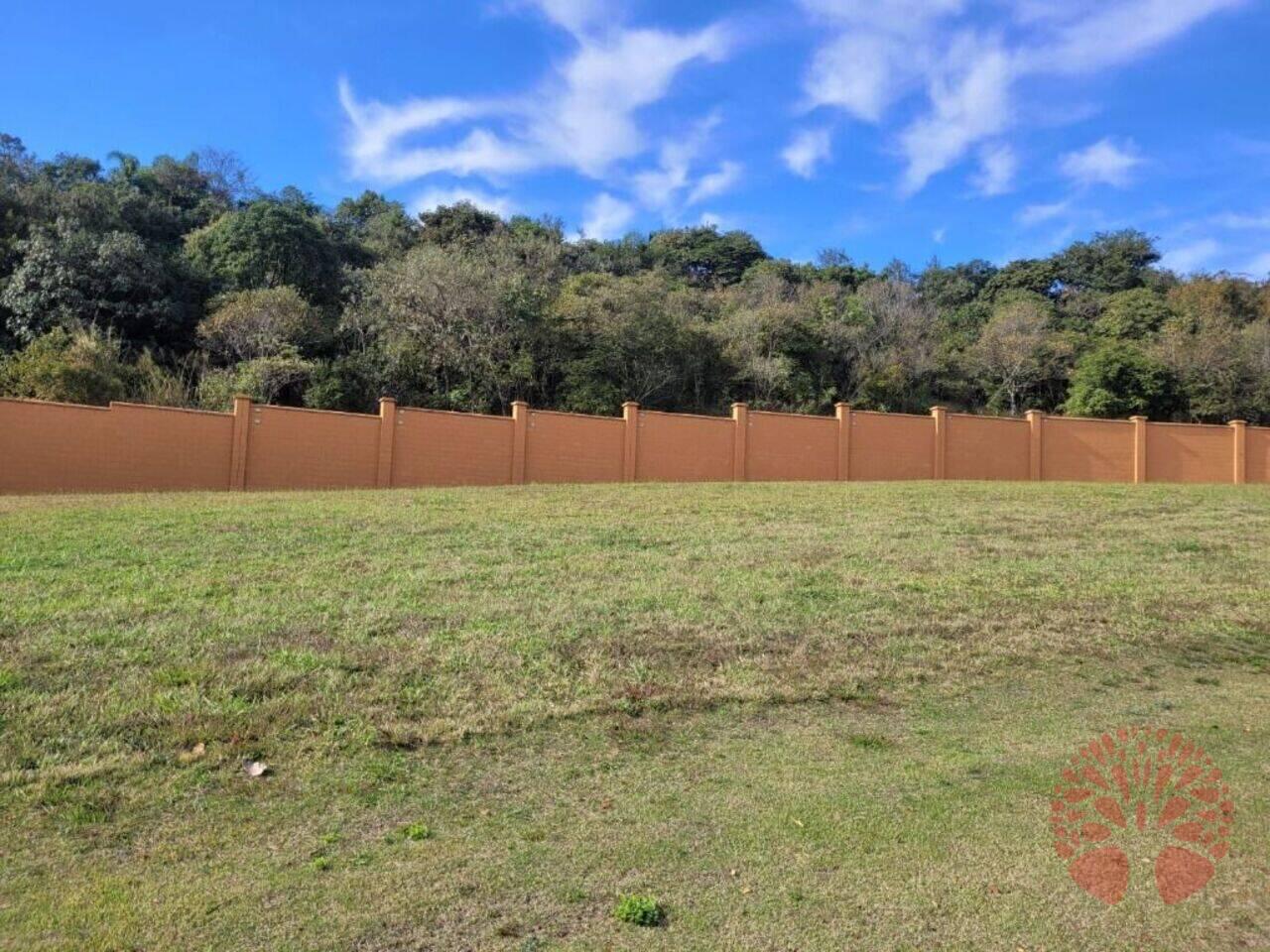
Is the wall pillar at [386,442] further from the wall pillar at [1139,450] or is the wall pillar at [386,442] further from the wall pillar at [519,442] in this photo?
the wall pillar at [1139,450]

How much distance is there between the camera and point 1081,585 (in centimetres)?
780

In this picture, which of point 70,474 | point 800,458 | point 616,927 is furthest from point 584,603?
point 800,458

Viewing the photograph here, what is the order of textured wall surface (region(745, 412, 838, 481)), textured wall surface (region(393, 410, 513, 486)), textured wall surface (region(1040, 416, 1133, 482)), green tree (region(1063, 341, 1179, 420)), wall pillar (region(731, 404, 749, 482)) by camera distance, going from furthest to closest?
green tree (region(1063, 341, 1179, 420)), textured wall surface (region(1040, 416, 1133, 482)), textured wall surface (region(745, 412, 838, 481)), wall pillar (region(731, 404, 749, 482)), textured wall surface (region(393, 410, 513, 486))

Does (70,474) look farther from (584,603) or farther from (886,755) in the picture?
(886,755)

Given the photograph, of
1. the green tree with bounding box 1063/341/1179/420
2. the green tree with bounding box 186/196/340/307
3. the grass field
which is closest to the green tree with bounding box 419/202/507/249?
the green tree with bounding box 186/196/340/307

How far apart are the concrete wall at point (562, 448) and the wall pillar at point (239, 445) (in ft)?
0.08

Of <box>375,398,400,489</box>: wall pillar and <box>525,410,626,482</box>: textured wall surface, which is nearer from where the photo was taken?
<box>375,398,400,489</box>: wall pillar

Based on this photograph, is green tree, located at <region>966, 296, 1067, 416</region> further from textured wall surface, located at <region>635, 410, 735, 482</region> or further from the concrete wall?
textured wall surface, located at <region>635, 410, 735, 482</region>

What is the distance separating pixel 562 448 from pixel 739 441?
150 inches

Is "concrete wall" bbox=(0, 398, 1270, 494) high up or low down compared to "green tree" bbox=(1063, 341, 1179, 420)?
down

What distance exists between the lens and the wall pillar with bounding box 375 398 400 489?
53.4 ft

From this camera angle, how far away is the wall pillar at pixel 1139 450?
21.2 m

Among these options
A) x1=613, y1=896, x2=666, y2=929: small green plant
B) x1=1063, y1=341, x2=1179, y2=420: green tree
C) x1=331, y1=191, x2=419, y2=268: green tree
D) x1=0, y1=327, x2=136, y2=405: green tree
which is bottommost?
x1=613, y1=896, x2=666, y2=929: small green plant

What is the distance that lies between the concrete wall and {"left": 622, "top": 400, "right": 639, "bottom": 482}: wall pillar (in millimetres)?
25
